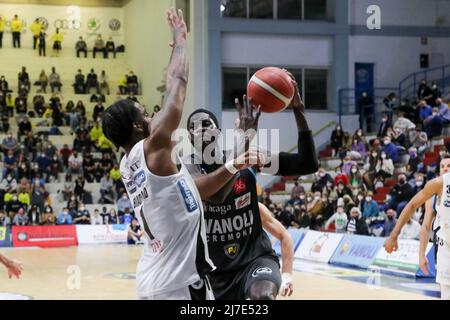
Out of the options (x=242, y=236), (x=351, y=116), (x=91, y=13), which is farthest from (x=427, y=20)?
(x=242, y=236)

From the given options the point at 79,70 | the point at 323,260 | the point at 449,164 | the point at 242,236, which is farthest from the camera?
the point at 79,70

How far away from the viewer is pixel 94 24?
135ft

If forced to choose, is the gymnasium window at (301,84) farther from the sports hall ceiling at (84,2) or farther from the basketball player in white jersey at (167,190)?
the basketball player in white jersey at (167,190)

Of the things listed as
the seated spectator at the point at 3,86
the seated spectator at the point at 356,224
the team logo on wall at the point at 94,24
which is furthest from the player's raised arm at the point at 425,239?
the team logo on wall at the point at 94,24

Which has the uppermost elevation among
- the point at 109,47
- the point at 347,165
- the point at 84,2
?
the point at 84,2

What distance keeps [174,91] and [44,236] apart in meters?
21.8

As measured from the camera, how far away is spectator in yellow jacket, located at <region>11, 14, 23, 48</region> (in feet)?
128

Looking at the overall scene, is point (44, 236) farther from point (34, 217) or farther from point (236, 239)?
point (236, 239)

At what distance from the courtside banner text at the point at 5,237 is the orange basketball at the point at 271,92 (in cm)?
2062

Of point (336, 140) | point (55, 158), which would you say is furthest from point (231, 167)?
point (55, 158)

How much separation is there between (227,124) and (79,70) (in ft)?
37.1

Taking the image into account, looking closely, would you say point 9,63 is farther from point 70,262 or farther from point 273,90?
point 273,90

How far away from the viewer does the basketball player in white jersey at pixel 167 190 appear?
444 centimetres
